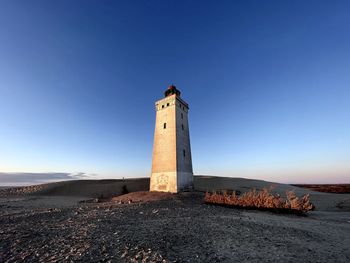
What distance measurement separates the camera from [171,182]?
677 inches

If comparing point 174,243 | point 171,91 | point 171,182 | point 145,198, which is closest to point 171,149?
point 171,182

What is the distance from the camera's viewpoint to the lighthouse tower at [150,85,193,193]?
17.4 meters

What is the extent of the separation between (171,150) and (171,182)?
115 inches

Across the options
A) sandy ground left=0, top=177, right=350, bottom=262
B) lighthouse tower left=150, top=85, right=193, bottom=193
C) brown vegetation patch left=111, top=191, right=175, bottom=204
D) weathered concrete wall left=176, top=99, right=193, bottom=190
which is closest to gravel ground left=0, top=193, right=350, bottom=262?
sandy ground left=0, top=177, right=350, bottom=262

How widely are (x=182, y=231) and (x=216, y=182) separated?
31009mm

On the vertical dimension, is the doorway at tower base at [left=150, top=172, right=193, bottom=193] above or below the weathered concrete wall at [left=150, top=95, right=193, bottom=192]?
below

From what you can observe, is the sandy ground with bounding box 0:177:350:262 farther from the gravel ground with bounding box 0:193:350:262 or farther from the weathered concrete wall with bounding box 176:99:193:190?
the weathered concrete wall with bounding box 176:99:193:190

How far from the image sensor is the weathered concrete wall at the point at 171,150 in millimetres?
17422

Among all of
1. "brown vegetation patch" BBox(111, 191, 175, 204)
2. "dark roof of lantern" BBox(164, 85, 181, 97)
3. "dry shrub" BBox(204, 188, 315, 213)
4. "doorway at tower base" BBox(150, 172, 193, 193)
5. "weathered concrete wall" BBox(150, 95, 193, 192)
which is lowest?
"brown vegetation patch" BBox(111, 191, 175, 204)

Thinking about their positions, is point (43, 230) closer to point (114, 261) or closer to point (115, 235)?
point (115, 235)

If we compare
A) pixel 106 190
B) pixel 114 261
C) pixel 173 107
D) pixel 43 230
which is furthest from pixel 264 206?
pixel 106 190

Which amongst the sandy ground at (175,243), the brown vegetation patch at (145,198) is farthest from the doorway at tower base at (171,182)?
the sandy ground at (175,243)

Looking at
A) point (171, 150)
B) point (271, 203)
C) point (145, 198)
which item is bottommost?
point (145, 198)

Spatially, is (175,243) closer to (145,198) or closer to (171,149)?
(145,198)
